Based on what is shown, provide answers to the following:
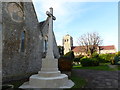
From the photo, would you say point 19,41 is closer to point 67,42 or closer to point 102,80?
point 102,80

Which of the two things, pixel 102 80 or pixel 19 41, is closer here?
pixel 102 80

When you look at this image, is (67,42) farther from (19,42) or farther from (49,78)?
(49,78)

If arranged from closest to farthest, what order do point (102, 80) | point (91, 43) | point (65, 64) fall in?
1. point (102, 80)
2. point (65, 64)
3. point (91, 43)

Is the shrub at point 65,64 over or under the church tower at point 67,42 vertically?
under

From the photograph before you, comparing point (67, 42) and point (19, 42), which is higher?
point (67, 42)

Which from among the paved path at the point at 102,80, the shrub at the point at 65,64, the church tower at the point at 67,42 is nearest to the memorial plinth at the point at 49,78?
the paved path at the point at 102,80

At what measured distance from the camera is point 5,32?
9.10 meters

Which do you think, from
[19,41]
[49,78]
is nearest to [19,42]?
[19,41]

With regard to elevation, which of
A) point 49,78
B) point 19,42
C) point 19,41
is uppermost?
point 19,41

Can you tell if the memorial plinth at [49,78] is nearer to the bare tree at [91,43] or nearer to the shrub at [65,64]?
the shrub at [65,64]

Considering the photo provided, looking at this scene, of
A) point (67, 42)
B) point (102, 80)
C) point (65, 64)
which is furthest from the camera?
point (67, 42)

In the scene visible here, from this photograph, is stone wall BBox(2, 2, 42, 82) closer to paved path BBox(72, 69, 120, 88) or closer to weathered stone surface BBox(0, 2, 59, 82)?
weathered stone surface BBox(0, 2, 59, 82)

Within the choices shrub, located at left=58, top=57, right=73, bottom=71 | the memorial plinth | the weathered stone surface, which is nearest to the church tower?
the weathered stone surface

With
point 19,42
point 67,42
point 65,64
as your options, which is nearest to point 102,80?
point 65,64
